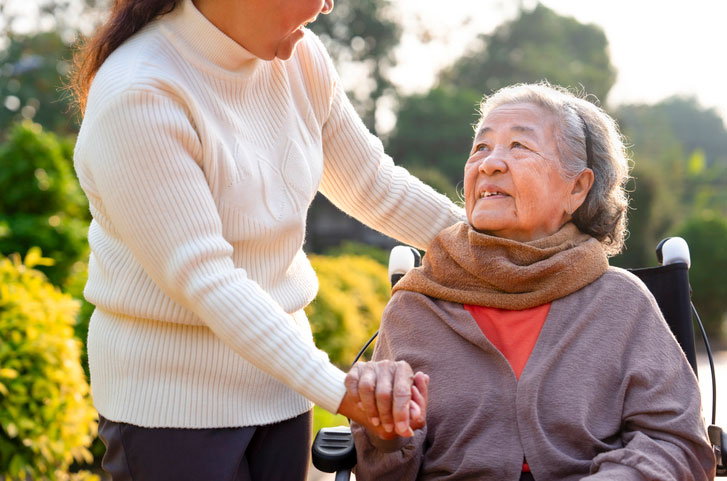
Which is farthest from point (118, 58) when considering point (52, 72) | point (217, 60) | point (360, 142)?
point (52, 72)

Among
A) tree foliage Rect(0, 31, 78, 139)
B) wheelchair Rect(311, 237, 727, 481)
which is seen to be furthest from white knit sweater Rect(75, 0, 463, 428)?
tree foliage Rect(0, 31, 78, 139)

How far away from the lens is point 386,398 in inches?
64.4

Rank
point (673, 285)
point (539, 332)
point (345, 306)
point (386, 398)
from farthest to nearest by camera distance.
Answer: point (345, 306)
point (673, 285)
point (539, 332)
point (386, 398)

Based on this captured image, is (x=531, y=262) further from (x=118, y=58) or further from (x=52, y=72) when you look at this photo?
(x=52, y=72)

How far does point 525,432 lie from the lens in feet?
6.84

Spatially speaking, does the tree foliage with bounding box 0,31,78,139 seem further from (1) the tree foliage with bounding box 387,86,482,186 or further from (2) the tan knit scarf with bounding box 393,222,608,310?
(2) the tan knit scarf with bounding box 393,222,608,310

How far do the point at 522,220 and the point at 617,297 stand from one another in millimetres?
321

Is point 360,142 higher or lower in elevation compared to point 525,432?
higher

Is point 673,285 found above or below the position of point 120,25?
below

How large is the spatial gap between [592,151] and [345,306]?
448 centimetres

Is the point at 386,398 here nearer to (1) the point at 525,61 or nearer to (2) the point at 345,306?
(2) the point at 345,306

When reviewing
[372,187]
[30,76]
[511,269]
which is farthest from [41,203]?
[30,76]

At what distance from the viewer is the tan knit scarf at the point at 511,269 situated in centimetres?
224

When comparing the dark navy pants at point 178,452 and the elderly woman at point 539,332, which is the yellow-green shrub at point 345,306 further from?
the dark navy pants at point 178,452
